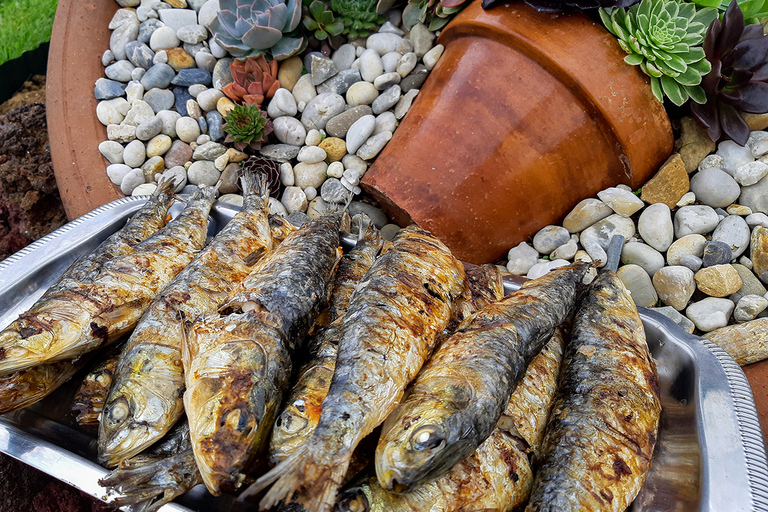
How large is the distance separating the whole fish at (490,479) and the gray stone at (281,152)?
8.13 ft

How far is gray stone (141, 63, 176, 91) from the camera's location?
3834 mm

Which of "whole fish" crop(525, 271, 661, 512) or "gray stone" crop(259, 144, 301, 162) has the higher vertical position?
"gray stone" crop(259, 144, 301, 162)

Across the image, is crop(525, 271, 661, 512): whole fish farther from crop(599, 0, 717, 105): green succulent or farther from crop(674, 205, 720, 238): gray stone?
crop(599, 0, 717, 105): green succulent

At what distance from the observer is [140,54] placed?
3885 millimetres

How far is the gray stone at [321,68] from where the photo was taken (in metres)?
3.72

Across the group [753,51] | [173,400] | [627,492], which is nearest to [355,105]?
[753,51]

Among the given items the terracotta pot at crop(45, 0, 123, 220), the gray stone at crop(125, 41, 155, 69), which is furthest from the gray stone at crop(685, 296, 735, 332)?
the gray stone at crop(125, 41, 155, 69)

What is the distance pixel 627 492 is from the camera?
143 cm

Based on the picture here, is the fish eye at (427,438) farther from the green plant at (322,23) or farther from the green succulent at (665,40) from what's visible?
the green plant at (322,23)

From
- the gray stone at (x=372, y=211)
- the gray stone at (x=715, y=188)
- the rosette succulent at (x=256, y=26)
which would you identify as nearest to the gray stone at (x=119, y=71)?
the rosette succulent at (x=256, y=26)

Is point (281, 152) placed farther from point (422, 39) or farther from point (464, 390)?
point (464, 390)

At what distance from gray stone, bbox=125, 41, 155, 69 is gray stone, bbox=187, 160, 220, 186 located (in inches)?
43.1

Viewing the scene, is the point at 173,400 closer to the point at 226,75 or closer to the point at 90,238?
the point at 90,238

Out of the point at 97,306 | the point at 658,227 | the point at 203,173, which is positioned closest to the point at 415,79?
the point at 203,173
